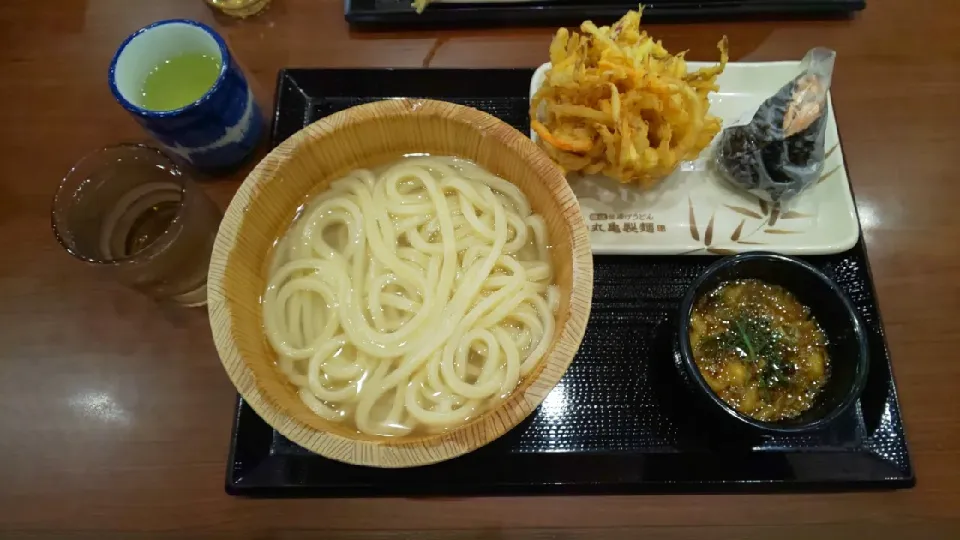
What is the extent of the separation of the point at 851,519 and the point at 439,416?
1.02m

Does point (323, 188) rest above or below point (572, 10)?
below

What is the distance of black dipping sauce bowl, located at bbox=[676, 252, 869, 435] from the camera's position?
51.5 inches

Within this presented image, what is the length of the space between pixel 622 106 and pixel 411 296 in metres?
0.72

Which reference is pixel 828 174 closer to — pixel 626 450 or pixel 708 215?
pixel 708 215

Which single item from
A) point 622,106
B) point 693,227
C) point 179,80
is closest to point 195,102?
point 179,80

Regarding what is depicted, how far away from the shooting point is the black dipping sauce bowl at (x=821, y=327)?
4.29 ft

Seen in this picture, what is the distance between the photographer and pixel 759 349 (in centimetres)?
144

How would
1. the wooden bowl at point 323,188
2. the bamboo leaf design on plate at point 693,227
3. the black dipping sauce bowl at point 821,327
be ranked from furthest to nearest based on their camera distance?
1. the bamboo leaf design on plate at point 693,227
2. the black dipping sauce bowl at point 821,327
3. the wooden bowl at point 323,188

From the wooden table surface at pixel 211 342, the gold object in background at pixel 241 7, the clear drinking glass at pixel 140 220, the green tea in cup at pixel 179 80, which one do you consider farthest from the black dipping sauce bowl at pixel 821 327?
the gold object in background at pixel 241 7

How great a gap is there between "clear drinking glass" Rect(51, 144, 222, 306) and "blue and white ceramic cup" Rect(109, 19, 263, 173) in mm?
100

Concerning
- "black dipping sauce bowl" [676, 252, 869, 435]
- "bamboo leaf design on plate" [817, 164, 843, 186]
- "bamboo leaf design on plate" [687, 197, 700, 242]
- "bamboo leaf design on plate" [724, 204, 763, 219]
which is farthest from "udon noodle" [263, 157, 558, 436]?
"bamboo leaf design on plate" [817, 164, 843, 186]

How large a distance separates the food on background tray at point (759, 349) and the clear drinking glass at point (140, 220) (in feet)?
4.09

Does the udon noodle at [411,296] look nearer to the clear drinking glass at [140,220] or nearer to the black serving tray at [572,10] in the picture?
the clear drinking glass at [140,220]

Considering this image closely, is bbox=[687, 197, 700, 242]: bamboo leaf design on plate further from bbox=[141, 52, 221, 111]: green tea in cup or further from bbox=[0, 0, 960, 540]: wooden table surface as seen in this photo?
bbox=[141, 52, 221, 111]: green tea in cup
